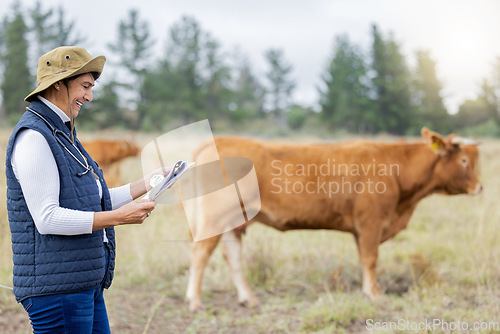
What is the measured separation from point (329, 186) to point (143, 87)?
26.9 m

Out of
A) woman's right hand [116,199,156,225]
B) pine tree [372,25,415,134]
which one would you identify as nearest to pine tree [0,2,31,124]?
pine tree [372,25,415,134]

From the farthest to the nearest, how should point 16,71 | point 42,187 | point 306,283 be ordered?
point 16,71 < point 306,283 < point 42,187

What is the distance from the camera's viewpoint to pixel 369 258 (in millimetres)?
4961

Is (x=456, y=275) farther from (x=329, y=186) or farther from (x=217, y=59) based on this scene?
(x=217, y=59)

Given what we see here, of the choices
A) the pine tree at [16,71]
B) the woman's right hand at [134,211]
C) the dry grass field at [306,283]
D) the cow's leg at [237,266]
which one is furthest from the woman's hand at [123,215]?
the pine tree at [16,71]

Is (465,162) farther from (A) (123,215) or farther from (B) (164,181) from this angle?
(A) (123,215)

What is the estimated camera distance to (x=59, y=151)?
1.87 meters

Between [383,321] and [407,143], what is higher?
[407,143]

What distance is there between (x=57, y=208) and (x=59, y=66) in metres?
0.59

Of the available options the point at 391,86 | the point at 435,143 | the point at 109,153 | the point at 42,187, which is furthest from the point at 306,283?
the point at 391,86

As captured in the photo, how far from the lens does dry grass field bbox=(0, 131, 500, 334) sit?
4078 mm

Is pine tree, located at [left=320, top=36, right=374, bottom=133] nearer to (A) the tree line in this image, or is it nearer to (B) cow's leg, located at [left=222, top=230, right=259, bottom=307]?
(A) the tree line

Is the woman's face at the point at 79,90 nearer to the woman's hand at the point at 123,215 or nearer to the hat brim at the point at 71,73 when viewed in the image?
the hat brim at the point at 71,73

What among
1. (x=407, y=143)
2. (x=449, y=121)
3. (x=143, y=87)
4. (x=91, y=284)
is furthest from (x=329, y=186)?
(x=449, y=121)
